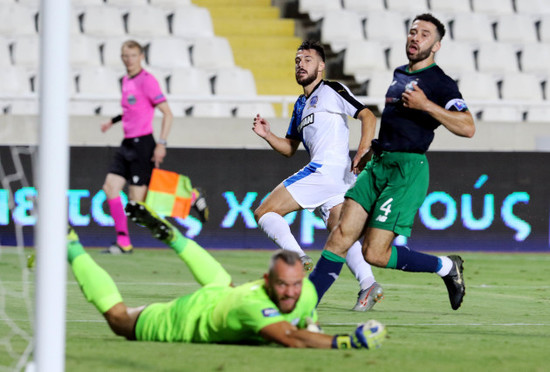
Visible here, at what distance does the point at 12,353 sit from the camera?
532 centimetres

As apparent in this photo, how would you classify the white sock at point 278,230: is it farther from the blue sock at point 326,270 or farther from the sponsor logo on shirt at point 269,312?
the sponsor logo on shirt at point 269,312

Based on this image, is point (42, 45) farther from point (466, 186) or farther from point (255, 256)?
point (466, 186)

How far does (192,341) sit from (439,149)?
9431 mm

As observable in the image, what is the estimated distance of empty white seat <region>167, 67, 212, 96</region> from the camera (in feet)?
52.9

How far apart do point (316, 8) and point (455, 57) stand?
7.91 feet

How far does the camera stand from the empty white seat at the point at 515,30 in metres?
18.9

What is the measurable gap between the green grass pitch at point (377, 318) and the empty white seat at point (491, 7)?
788cm

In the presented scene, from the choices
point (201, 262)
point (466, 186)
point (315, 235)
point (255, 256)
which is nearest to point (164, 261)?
point (255, 256)

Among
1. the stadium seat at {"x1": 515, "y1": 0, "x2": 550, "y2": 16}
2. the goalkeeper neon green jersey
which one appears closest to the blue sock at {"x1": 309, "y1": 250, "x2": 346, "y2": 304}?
the goalkeeper neon green jersey

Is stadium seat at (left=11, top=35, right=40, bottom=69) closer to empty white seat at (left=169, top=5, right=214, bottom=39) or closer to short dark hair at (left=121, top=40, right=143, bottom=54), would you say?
empty white seat at (left=169, top=5, right=214, bottom=39)

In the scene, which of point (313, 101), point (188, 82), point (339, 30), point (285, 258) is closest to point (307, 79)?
point (313, 101)

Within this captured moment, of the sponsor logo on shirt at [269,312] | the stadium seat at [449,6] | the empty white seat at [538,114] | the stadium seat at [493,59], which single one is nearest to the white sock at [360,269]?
the sponsor logo on shirt at [269,312]

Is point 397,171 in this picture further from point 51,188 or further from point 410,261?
point 51,188

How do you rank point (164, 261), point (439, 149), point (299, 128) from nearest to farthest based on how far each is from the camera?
point (299, 128)
point (164, 261)
point (439, 149)
